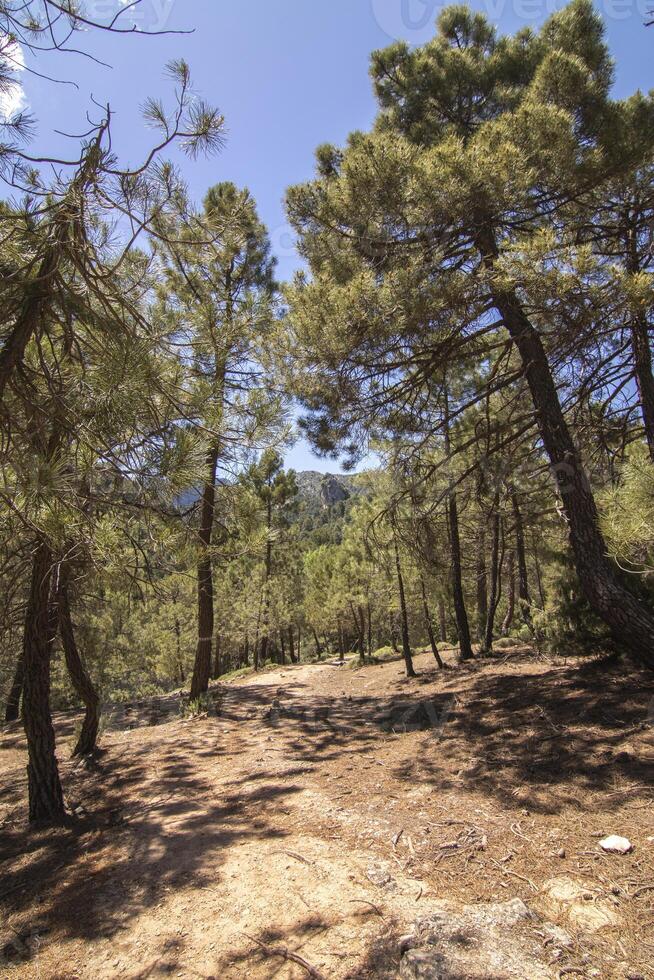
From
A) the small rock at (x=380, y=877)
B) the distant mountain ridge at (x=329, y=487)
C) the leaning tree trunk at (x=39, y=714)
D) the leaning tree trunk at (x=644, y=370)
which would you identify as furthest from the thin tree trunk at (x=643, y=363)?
the leaning tree trunk at (x=39, y=714)

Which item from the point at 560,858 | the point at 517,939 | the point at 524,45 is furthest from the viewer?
the point at 524,45

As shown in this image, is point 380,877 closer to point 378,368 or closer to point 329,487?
point 378,368

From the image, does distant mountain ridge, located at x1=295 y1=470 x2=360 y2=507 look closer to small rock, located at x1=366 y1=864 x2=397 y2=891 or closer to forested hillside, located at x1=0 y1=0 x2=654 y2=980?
forested hillside, located at x1=0 y1=0 x2=654 y2=980

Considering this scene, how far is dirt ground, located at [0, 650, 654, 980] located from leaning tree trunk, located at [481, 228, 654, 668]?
1.99 feet

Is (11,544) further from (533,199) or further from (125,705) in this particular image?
(125,705)

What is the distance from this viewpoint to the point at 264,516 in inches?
165

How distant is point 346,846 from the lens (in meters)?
3.07

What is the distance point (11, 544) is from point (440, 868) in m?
4.32

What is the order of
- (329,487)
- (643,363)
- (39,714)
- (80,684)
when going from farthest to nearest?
(329,487) → (80,684) → (643,363) → (39,714)

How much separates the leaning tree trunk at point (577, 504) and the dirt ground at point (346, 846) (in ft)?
1.99

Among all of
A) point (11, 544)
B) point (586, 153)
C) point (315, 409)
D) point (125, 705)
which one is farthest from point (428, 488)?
point (125, 705)

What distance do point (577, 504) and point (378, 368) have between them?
2627 millimetres

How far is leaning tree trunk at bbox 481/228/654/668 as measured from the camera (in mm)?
4430

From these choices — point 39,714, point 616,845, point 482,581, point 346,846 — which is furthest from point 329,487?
point 616,845
